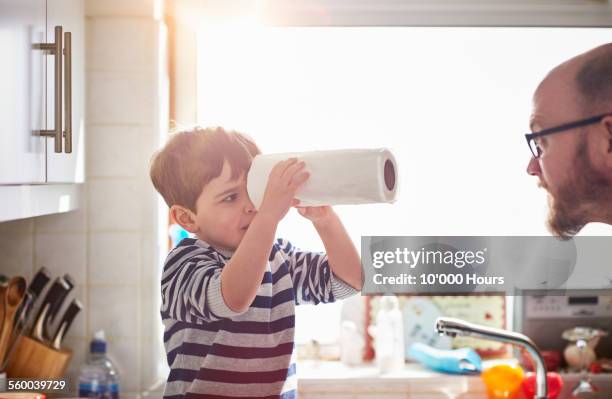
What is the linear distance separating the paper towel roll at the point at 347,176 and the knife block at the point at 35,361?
2.10 feet

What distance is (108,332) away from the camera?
1.53 metres

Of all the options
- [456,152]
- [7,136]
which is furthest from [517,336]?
[7,136]

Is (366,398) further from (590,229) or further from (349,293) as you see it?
(590,229)

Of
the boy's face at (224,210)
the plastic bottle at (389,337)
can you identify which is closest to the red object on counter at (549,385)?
the plastic bottle at (389,337)

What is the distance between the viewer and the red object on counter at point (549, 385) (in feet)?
4.88

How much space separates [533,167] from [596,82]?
0.86ft

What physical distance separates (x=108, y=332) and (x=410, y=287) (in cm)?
58

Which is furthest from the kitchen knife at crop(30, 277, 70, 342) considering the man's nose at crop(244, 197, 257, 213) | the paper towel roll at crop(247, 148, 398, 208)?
the paper towel roll at crop(247, 148, 398, 208)

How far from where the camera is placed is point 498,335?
1353 millimetres

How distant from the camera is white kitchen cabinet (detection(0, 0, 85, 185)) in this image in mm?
1058

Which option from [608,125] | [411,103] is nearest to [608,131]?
[608,125]

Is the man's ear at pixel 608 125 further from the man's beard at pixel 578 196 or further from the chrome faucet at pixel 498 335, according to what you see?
the chrome faucet at pixel 498 335

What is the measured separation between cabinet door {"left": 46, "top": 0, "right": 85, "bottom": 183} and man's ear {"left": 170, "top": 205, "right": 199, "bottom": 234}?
0.21 metres

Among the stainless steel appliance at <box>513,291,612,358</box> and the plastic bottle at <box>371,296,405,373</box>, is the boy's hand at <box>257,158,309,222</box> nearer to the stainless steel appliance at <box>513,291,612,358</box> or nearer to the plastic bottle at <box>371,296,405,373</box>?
the plastic bottle at <box>371,296,405,373</box>
